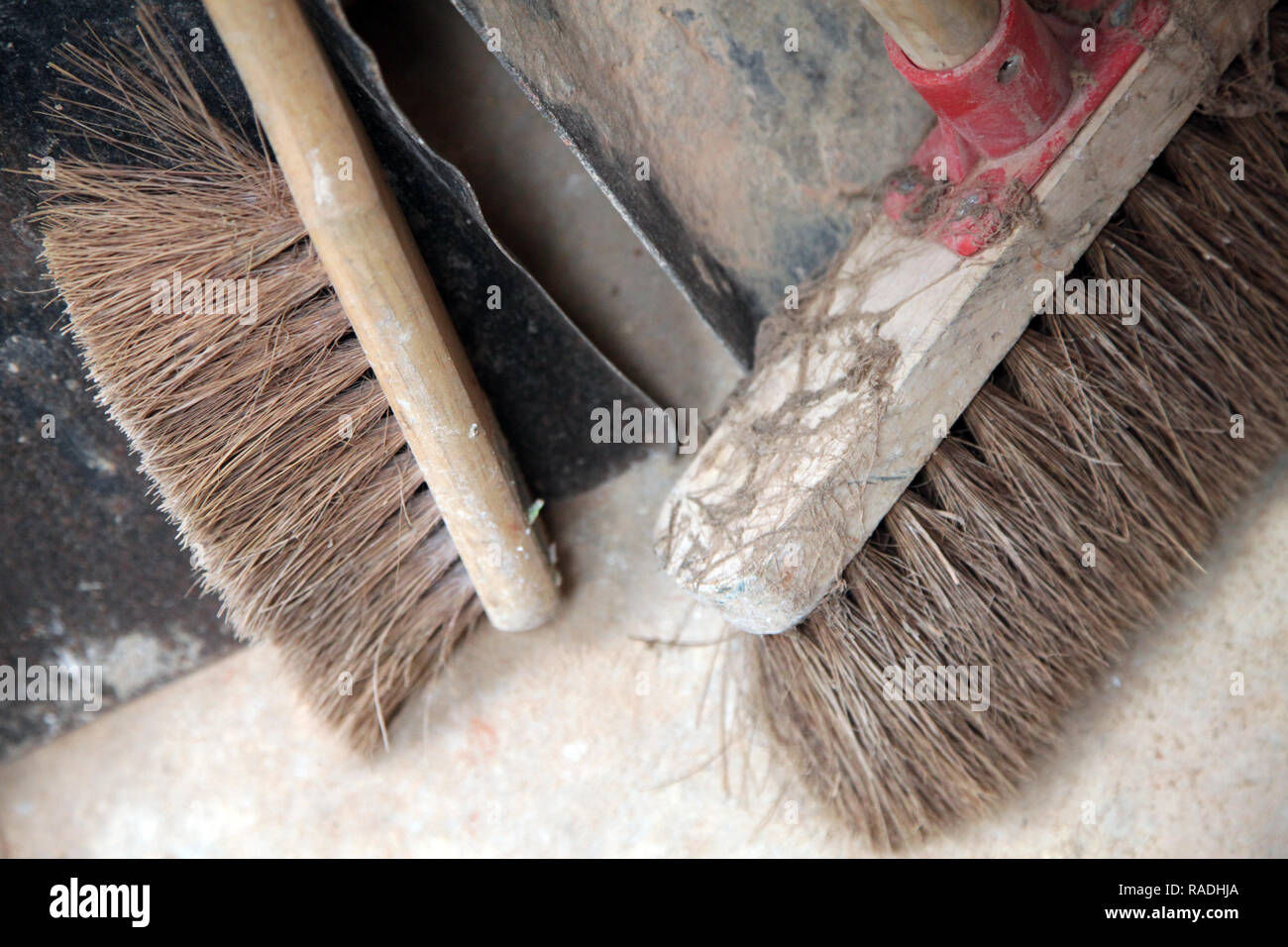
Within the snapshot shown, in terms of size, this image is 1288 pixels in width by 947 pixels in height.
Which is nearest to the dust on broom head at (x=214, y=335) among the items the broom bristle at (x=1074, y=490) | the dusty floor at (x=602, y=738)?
the dusty floor at (x=602, y=738)

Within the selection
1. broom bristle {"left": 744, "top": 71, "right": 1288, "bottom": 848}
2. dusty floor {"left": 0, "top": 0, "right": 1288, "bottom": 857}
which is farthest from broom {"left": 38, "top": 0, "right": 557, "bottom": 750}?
broom bristle {"left": 744, "top": 71, "right": 1288, "bottom": 848}

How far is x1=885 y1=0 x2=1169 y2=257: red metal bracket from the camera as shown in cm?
89

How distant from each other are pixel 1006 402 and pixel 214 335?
2.64ft

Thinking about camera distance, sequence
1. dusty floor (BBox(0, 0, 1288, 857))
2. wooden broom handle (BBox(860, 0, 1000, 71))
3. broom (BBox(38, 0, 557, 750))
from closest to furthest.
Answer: wooden broom handle (BBox(860, 0, 1000, 71)), broom (BBox(38, 0, 557, 750)), dusty floor (BBox(0, 0, 1288, 857))

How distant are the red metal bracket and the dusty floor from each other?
0.37 m

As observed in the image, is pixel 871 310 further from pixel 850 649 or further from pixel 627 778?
pixel 627 778

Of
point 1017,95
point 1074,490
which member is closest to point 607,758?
point 1074,490

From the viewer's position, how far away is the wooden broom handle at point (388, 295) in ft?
2.90

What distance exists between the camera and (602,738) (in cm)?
129

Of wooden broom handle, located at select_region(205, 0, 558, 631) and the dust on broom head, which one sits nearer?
wooden broom handle, located at select_region(205, 0, 558, 631)

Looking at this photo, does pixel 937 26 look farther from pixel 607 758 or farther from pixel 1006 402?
pixel 607 758

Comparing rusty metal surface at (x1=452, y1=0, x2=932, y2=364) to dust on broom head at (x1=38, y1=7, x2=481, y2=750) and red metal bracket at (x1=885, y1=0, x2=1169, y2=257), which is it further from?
dust on broom head at (x1=38, y1=7, x2=481, y2=750)

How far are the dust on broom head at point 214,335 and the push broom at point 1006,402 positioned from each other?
0.37 meters
